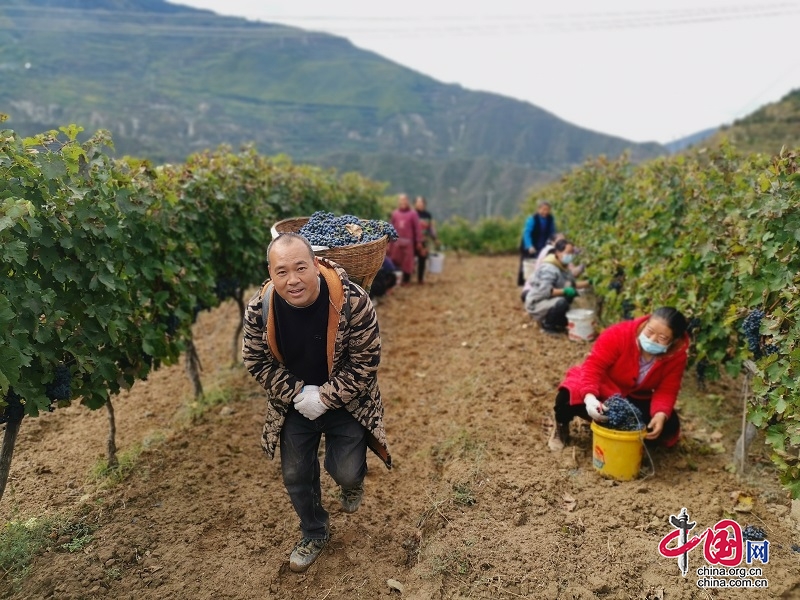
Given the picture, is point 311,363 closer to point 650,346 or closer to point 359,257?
point 359,257

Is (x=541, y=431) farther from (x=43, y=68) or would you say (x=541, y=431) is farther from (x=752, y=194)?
(x=43, y=68)

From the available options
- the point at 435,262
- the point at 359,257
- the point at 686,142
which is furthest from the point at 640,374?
the point at 686,142

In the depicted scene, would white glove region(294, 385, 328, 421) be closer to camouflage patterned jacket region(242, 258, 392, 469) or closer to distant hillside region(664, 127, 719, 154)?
camouflage patterned jacket region(242, 258, 392, 469)

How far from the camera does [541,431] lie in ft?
15.0

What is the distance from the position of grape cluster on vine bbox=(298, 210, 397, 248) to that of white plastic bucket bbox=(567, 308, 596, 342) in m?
3.98

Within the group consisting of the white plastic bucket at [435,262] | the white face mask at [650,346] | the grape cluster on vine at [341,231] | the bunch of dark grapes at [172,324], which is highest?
the grape cluster on vine at [341,231]

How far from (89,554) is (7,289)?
1576mm

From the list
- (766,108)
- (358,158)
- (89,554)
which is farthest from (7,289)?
(358,158)

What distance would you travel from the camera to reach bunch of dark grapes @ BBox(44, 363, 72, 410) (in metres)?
3.16

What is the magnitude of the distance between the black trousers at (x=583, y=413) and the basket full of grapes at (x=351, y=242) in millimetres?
1870

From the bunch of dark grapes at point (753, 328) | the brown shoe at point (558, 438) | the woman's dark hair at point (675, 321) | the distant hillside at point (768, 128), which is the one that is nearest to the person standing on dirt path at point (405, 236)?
the brown shoe at point (558, 438)

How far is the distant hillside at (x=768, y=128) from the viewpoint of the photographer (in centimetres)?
3328

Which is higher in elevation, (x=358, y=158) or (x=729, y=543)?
(x=729, y=543)

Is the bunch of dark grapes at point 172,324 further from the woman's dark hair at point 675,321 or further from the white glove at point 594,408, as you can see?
the woman's dark hair at point 675,321
